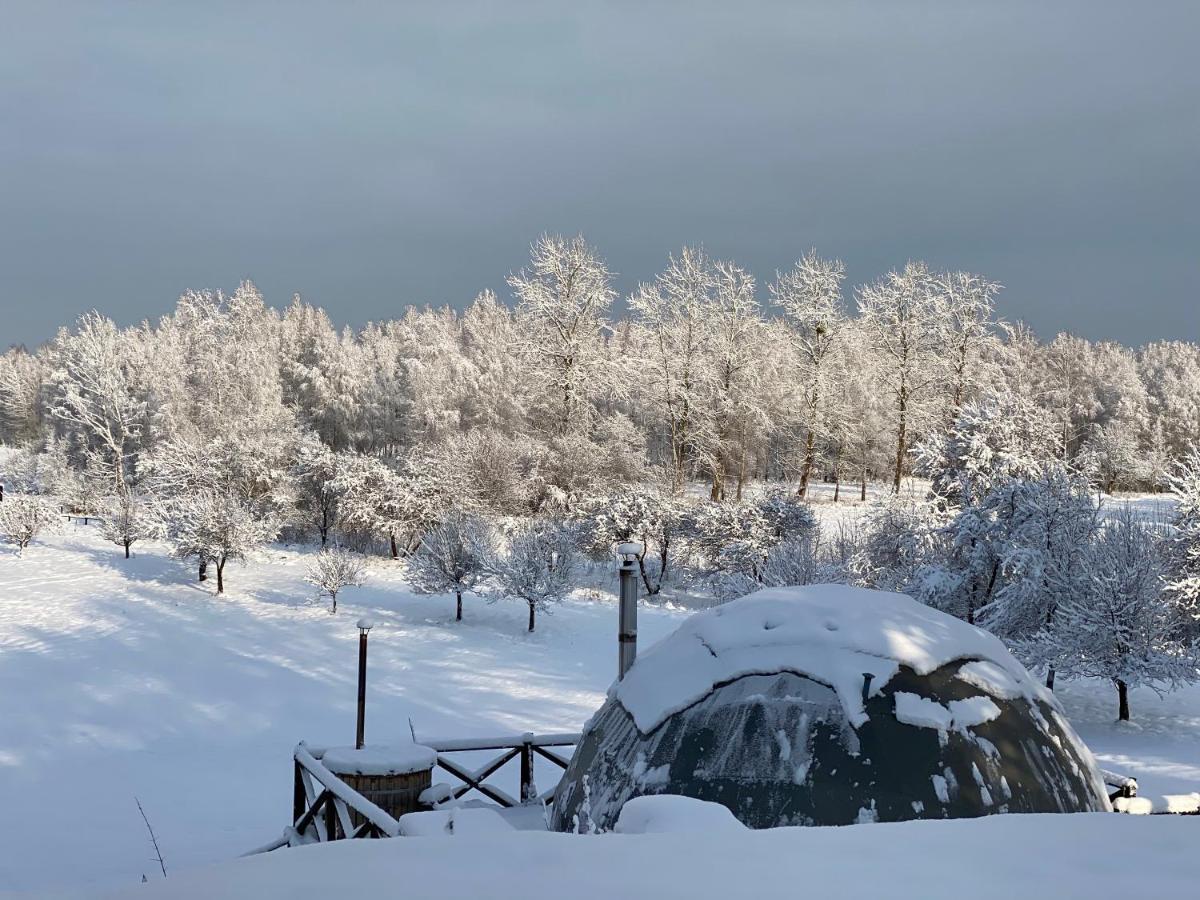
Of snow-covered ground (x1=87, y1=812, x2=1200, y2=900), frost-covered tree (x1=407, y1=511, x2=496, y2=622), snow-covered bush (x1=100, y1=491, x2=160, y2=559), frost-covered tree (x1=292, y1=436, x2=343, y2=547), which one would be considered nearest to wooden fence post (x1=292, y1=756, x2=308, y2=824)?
snow-covered ground (x1=87, y1=812, x2=1200, y2=900)

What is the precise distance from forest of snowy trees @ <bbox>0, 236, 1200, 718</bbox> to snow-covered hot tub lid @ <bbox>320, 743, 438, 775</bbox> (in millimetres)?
13886

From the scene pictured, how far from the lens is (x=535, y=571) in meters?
27.0

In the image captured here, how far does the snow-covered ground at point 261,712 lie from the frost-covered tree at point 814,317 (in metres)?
18.0

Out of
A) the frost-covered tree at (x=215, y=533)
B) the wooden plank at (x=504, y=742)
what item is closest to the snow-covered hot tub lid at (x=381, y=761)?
the wooden plank at (x=504, y=742)

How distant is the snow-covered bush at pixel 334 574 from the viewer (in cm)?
2848

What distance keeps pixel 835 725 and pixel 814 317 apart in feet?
128

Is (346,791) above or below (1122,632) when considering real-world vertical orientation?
below

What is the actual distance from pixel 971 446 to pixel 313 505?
30201mm

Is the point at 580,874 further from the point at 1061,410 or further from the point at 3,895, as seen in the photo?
the point at 1061,410

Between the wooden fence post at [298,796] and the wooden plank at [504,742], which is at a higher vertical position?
the wooden plank at [504,742]

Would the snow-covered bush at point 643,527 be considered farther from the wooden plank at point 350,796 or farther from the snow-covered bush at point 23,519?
the snow-covered bush at point 23,519

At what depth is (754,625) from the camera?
6727 millimetres

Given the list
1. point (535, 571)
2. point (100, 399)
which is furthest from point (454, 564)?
point (100, 399)

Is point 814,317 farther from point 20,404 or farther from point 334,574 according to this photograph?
point 20,404
